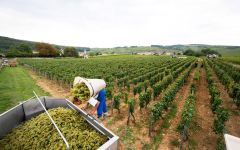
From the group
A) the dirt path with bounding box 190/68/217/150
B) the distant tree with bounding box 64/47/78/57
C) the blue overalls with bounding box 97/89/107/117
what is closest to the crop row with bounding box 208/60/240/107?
the dirt path with bounding box 190/68/217/150

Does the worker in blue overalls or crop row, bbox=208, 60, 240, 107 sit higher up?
the worker in blue overalls

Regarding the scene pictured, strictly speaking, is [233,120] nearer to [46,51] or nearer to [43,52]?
[43,52]

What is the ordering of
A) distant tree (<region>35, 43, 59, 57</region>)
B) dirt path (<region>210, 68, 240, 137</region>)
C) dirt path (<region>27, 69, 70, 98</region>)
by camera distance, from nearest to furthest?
dirt path (<region>210, 68, 240, 137</region>)
dirt path (<region>27, 69, 70, 98</region>)
distant tree (<region>35, 43, 59, 57</region>)

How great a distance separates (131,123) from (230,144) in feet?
17.6

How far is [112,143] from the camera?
243cm

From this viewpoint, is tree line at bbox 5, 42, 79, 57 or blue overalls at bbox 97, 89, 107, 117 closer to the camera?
blue overalls at bbox 97, 89, 107, 117

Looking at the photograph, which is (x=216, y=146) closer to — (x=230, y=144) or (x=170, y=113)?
(x=170, y=113)

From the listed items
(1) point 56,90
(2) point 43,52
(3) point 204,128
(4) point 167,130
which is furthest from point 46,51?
(3) point 204,128

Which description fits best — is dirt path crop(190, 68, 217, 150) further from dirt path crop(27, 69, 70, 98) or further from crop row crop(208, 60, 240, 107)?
dirt path crop(27, 69, 70, 98)

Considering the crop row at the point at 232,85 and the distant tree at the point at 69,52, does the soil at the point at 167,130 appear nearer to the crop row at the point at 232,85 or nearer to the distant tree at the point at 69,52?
the crop row at the point at 232,85

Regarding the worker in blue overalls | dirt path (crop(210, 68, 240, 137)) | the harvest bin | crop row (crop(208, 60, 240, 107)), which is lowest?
dirt path (crop(210, 68, 240, 137))

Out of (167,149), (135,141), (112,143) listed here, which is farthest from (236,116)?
(112,143)

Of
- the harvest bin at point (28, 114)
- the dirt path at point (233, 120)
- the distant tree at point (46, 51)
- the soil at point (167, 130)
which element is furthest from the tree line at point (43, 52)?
the dirt path at point (233, 120)

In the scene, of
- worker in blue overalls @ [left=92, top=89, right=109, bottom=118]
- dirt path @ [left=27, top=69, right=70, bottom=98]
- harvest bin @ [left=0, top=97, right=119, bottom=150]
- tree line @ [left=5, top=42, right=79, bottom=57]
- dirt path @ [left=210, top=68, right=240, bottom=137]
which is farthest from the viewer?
tree line @ [left=5, top=42, right=79, bottom=57]
